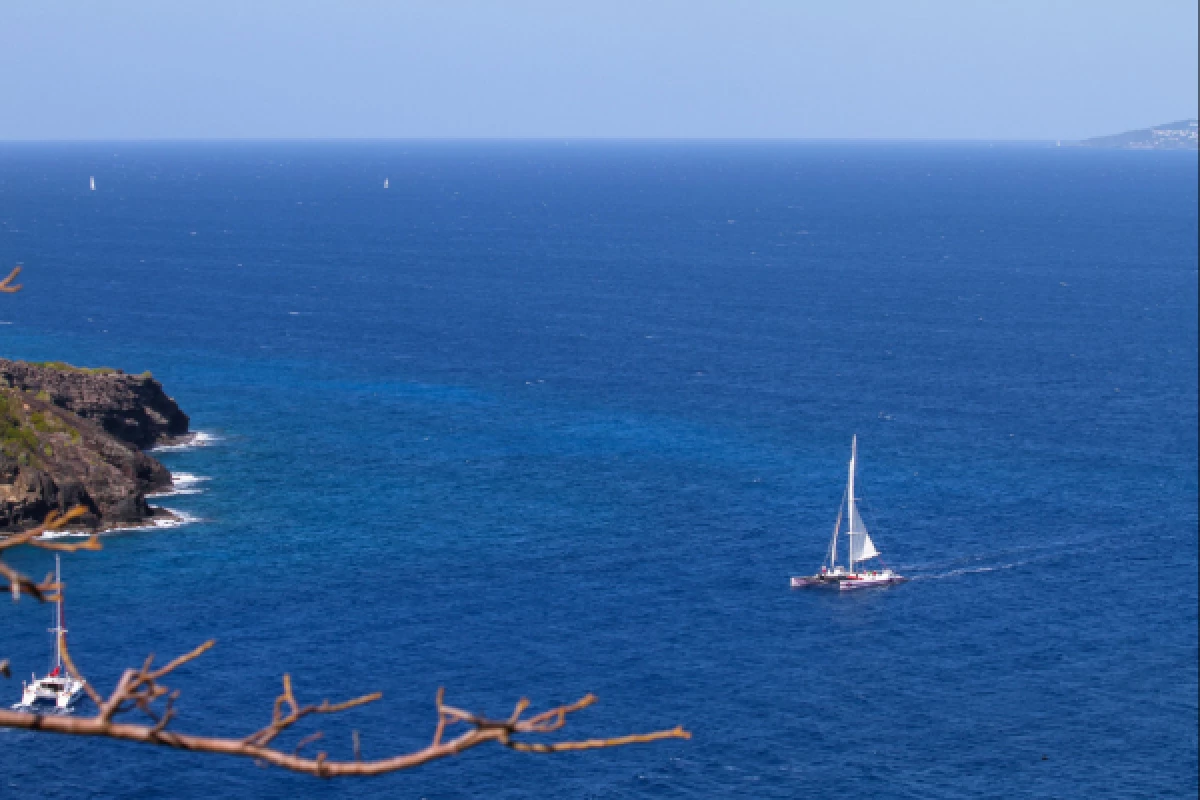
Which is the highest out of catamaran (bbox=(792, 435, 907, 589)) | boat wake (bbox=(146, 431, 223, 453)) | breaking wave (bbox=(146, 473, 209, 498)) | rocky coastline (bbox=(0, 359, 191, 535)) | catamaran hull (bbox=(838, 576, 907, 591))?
rocky coastline (bbox=(0, 359, 191, 535))

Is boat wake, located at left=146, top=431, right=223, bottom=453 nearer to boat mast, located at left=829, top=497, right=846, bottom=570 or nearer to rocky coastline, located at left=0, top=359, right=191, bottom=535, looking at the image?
rocky coastline, located at left=0, top=359, right=191, bottom=535

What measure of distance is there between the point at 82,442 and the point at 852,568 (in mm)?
51713

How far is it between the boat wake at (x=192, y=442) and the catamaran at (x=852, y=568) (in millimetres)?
50730

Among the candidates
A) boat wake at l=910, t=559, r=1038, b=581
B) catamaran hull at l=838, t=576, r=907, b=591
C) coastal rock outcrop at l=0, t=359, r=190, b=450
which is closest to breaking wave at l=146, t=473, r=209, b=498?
coastal rock outcrop at l=0, t=359, r=190, b=450

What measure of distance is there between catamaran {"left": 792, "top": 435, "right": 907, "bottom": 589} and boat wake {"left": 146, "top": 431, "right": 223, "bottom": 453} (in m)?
50.7

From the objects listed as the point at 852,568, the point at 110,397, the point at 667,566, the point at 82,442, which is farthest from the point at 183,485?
the point at 852,568

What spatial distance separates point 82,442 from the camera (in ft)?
319

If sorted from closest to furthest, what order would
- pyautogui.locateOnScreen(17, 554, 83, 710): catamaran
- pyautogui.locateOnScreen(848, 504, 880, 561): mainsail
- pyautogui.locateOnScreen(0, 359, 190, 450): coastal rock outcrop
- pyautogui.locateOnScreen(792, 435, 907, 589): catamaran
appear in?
pyautogui.locateOnScreen(17, 554, 83, 710): catamaran → pyautogui.locateOnScreen(792, 435, 907, 589): catamaran → pyautogui.locateOnScreen(848, 504, 880, 561): mainsail → pyautogui.locateOnScreen(0, 359, 190, 450): coastal rock outcrop

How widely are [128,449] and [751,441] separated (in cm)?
4615

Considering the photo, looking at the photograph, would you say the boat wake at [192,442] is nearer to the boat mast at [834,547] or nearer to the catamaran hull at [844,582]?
the boat mast at [834,547]

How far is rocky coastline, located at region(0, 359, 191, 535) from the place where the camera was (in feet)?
295

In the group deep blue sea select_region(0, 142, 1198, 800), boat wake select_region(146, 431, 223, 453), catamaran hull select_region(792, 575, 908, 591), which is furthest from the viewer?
boat wake select_region(146, 431, 223, 453)

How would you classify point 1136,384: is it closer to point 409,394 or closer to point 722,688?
point 409,394

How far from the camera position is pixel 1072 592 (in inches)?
3196
